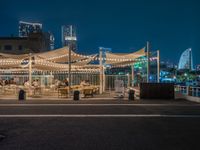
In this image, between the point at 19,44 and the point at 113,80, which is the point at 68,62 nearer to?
the point at 113,80

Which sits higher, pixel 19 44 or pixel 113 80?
pixel 19 44

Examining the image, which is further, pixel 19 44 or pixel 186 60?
pixel 186 60

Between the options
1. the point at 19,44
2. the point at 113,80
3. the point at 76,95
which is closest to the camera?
the point at 76,95

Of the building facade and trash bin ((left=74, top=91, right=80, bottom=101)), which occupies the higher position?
the building facade

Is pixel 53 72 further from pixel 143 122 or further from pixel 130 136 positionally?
pixel 130 136

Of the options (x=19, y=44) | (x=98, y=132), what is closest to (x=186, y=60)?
(x=19, y=44)

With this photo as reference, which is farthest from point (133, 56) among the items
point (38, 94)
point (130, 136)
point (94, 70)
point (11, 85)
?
point (130, 136)

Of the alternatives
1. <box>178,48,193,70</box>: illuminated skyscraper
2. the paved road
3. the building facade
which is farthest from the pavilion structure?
<box>178,48,193,70</box>: illuminated skyscraper

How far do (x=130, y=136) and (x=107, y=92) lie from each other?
22.2m

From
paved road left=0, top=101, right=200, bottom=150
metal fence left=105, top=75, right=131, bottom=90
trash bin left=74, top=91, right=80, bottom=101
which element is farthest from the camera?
metal fence left=105, top=75, right=131, bottom=90

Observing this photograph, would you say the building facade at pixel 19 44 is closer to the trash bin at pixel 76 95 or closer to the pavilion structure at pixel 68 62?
the pavilion structure at pixel 68 62

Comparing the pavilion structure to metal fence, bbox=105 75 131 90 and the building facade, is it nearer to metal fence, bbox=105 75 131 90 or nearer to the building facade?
metal fence, bbox=105 75 131 90

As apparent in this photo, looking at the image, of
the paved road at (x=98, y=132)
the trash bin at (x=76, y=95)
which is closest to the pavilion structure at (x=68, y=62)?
the trash bin at (x=76, y=95)

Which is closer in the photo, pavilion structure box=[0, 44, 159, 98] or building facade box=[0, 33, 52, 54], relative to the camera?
pavilion structure box=[0, 44, 159, 98]
